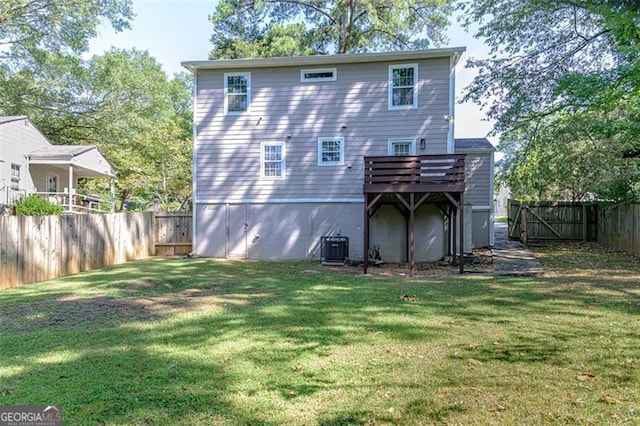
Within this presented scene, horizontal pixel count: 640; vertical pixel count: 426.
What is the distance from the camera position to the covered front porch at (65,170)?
17109mm

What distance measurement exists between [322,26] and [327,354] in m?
20.2

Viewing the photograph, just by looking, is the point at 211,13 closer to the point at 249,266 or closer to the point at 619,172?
the point at 249,266

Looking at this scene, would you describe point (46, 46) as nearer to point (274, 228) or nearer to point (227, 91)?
point (227, 91)

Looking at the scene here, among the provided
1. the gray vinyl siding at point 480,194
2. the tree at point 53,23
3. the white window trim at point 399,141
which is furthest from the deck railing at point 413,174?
the tree at point 53,23

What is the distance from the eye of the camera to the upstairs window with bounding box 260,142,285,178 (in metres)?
13.5

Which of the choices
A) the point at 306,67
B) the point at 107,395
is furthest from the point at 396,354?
the point at 306,67

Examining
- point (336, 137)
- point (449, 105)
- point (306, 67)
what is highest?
point (306, 67)

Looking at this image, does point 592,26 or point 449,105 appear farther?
point 592,26

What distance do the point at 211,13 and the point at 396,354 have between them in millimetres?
20984

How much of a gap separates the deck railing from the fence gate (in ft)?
24.6

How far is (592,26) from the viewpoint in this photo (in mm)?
13781

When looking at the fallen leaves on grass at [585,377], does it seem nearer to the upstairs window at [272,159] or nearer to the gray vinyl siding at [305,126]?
the gray vinyl siding at [305,126]

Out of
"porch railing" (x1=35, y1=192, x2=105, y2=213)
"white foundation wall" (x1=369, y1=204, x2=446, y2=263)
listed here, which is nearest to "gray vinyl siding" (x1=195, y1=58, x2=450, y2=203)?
"white foundation wall" (x1=369, y1=204, x2=446, y2=263)

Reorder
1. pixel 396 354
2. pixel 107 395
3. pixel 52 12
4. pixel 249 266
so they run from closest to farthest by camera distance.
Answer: pixel 107 395 < pixel 396 354 < pixel 249 266 < pixel 52 12
